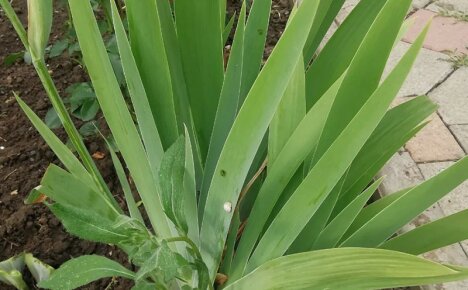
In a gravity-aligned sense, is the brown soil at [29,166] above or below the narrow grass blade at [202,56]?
below

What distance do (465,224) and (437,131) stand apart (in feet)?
3.76

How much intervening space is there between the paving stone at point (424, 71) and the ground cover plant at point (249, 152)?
1045 mm

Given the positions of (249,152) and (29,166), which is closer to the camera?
(249,152)

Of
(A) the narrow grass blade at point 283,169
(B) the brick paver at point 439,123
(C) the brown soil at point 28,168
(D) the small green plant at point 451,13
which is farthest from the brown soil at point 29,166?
(D) the small green plant at point 451,13

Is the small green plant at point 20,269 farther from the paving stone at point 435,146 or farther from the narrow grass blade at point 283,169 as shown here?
the paving stone at point 435,146

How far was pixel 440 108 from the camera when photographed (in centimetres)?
208

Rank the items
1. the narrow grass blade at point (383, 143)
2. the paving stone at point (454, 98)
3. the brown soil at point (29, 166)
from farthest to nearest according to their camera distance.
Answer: the paving stone at point (454, 98), the brown soil at point (29, 166), the narrow grass blade at point (383, 143)

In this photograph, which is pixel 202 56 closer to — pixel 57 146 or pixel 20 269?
pixel 57 146

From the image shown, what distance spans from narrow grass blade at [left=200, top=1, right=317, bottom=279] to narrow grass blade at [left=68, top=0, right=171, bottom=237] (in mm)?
107

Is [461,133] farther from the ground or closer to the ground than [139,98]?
closer to the ground

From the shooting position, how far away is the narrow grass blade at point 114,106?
881mm

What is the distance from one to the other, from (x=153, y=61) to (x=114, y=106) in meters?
0.11

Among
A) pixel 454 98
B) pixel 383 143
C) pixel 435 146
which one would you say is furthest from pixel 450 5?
pixel 383 143

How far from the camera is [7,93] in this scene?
2059 millimetres
